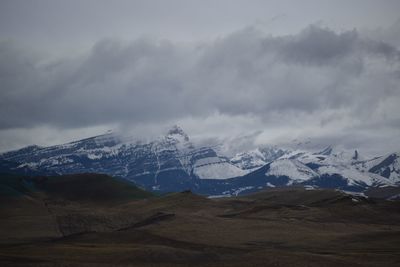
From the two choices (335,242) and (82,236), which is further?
(82,236)

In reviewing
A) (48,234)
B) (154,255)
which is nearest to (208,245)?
(154,255)

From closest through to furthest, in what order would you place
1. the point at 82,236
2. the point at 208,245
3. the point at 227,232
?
the point at 208,245 < the point at 82,236 < the point at 227,232

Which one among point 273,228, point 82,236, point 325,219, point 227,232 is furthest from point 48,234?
point 325,219

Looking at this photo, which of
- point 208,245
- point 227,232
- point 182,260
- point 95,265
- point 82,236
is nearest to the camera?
point 95,265

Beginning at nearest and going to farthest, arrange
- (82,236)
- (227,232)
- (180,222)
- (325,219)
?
(82,236) → (227,232) → (180,222) → (325,219)

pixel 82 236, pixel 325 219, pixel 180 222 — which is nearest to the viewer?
pixel 82 236

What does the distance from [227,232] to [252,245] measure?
26.9m

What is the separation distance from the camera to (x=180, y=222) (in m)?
171

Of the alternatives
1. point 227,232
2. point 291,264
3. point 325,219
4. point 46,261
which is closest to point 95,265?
point 46,261

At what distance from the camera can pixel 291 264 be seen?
87.2 m

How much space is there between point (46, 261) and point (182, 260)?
2284 cm

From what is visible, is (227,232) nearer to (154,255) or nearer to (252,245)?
(252,245)

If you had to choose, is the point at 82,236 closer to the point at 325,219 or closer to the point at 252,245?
the point at 252,245

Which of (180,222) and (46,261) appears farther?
(180,222)
